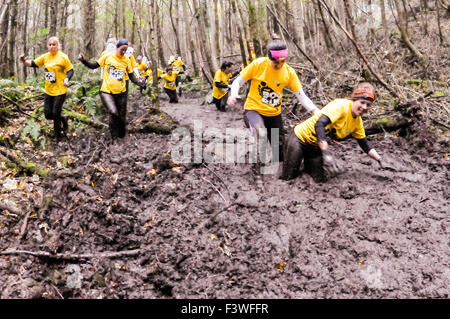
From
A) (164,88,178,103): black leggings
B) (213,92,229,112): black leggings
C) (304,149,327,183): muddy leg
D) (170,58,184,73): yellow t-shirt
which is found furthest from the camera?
(170,58,184,73): yellow t-shirt

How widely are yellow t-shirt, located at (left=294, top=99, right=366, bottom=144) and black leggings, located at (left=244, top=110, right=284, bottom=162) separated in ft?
2.25

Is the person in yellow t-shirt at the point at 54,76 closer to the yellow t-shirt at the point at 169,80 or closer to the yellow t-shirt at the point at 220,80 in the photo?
the yellow t-shirt at the point at 220,80

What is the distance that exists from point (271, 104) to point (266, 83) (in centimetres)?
38

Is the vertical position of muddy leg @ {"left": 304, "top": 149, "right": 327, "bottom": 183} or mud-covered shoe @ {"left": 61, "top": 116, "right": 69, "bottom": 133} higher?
mud-covered shoe @ {"left": 61, "top": 116, "right": 69, "bottom": 133}

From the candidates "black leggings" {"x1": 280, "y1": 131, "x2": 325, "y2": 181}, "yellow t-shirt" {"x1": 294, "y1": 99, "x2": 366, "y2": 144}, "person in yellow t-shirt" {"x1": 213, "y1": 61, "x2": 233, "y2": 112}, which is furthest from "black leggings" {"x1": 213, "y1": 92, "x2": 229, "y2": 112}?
"yellow t-shirt" {"x1": 294, "y1": 99, "x2": 366, "y2": 144}

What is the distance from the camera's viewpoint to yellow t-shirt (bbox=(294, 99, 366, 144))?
5.01 meters

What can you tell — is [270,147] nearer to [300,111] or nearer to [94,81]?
[300,111]

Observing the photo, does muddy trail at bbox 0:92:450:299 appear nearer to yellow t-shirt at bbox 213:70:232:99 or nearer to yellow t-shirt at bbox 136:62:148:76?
yellow t-shirt at bbox 213:70:232:99

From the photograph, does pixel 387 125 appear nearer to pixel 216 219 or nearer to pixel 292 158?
pixel 292 158

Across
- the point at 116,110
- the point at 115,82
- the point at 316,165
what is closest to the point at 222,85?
the point at 115,82

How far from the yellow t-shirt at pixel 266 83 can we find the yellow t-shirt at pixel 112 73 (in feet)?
9.73

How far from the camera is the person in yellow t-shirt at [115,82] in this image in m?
7.16

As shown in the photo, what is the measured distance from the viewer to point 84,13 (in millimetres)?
14062
